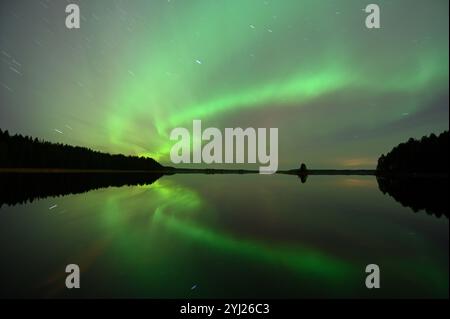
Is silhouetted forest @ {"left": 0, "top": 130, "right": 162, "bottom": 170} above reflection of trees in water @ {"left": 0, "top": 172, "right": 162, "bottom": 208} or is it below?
above

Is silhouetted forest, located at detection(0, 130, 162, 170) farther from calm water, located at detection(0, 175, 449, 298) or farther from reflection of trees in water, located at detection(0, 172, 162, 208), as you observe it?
calm water, located at detection(0, 175, 449, 298)

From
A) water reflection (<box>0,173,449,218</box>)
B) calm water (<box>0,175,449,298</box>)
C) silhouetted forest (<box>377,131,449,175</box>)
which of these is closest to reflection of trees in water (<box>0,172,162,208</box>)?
water reflection (<box>0,173,449,218</box>)

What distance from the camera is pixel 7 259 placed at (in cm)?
1044

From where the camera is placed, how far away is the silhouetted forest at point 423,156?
3484 inches

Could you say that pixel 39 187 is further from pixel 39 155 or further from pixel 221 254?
pixel 39 155

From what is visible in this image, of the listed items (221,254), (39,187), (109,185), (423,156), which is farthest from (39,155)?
(423,156)

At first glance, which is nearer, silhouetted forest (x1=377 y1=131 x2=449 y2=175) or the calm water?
the calm water

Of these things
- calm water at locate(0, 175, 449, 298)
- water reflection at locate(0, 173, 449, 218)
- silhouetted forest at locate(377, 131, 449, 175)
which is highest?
silhouetted forest at locate(377, 131, 449, 175)

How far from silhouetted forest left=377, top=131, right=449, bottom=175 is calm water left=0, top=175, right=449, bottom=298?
86.6m

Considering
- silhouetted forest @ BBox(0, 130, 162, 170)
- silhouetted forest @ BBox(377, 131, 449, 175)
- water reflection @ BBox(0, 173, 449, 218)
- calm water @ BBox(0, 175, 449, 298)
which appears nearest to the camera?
calm water @ BBox(0, 175, 449, 298)

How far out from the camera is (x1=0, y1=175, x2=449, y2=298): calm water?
8.20 metres

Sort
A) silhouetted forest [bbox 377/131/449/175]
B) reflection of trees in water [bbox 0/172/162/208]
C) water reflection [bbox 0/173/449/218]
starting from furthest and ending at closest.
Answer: silhouetted forest [bbox 377/131/449/175]
reflection of trees in water [bbox 0/172/162/208]
water reflection [bbox 0/173/449/218]
